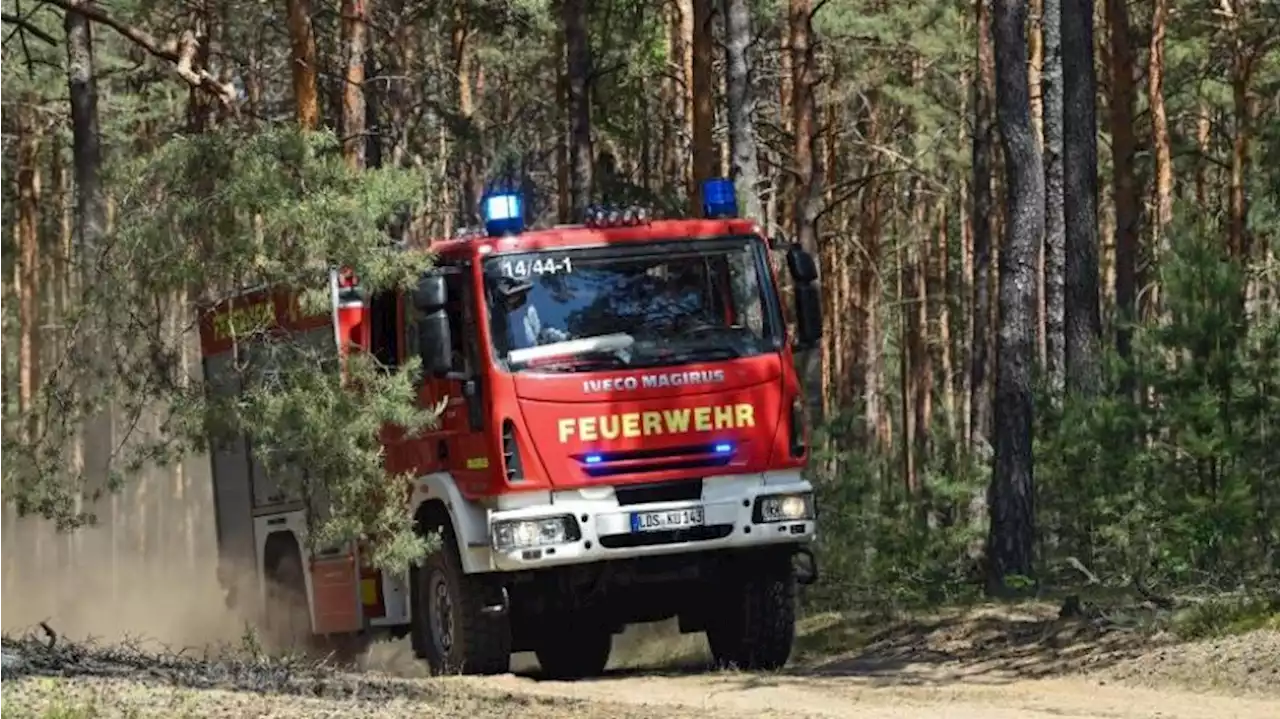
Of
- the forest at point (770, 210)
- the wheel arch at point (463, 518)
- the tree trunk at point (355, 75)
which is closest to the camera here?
the wheel arch at point (463, 518)

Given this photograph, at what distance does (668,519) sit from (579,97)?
603 inches

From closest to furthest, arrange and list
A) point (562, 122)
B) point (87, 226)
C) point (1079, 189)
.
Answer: point (1079, 189), point (87, 226), point (562, 122)

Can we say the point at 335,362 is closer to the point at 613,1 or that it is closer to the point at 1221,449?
the point at 1221,449

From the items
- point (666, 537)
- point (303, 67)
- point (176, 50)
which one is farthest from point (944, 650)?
point (303, 67)

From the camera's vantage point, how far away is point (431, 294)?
1346 cm

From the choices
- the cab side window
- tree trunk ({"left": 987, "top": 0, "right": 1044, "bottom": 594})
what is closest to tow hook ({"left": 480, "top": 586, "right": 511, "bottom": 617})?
the cab side window

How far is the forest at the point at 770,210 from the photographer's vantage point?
16188 mm

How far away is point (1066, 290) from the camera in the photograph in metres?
22.9

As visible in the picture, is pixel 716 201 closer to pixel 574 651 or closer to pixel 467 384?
pixel 467 384

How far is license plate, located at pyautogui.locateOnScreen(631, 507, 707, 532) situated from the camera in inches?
540

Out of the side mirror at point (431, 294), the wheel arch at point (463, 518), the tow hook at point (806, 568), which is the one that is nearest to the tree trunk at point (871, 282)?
the tow hook at point (806, 568)

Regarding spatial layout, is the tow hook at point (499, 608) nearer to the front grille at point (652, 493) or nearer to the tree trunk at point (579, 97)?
the front grille at point (652, 493)

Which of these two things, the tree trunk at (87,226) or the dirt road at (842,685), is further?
the tree trunk at (87,226)

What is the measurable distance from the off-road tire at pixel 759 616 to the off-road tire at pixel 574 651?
1.05 metres
